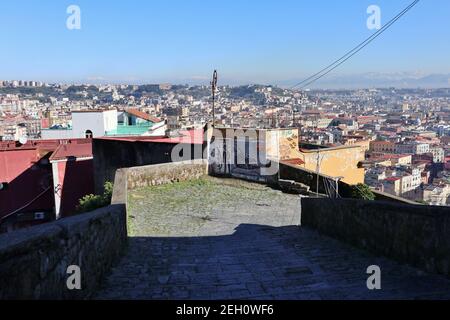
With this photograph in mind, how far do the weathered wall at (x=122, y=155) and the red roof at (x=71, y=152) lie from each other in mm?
3644

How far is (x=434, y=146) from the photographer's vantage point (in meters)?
101

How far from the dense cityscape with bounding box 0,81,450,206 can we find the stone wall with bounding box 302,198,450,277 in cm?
1411

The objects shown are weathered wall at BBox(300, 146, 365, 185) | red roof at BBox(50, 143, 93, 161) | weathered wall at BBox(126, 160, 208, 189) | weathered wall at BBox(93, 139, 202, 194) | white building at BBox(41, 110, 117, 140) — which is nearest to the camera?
weathered wall at BBox(126, 160, 208, 189)

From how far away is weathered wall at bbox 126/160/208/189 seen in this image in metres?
12.7

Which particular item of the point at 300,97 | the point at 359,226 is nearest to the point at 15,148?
the point at 359,226

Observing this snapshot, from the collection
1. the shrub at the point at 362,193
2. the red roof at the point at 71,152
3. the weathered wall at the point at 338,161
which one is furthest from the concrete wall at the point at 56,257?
the red roof at the point at 71,152

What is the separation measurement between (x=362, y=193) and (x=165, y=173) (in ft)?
18.5

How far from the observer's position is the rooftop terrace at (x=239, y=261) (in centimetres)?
502

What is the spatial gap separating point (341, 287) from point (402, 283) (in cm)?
67

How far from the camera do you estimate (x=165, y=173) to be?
44.4 feet
